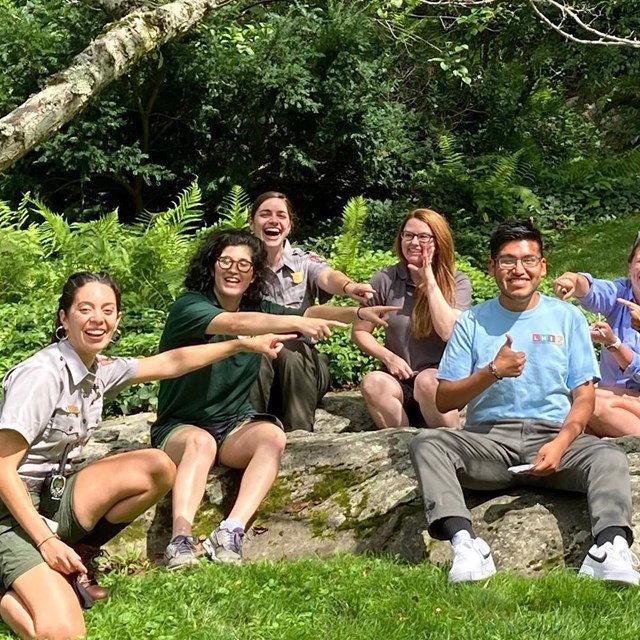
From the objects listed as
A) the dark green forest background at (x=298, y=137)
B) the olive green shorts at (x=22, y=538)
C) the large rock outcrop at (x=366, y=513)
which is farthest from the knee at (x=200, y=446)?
the dark green forest background at (x=298, y=137)

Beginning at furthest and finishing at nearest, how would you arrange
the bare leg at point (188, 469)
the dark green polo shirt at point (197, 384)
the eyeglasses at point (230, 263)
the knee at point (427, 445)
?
the eyeglasses at point (230, 263)
the dark green polo shirt at point (197, 384)
the bare leg at point (188, 469)
the knee at point (427, 445)

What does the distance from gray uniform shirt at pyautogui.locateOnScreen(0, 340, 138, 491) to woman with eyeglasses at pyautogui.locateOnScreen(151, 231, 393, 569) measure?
25.5 inches

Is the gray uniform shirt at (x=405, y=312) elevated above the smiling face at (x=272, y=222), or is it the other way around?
the smiling face at (x=272, y=222)

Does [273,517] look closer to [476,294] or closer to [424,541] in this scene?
[424,541]

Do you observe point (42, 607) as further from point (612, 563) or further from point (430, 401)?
point (430, 401)

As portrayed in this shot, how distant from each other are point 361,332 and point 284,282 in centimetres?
63

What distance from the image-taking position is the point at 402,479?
423 centimetres

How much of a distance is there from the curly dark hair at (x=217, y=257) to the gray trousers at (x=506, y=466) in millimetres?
1406

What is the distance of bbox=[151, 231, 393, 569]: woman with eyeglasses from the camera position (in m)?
3.96

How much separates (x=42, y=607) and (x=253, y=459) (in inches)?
52.4

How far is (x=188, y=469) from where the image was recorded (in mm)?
4078

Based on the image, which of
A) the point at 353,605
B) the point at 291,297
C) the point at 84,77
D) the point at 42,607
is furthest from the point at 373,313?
the point at 84,77

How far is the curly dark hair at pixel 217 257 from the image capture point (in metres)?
4.52

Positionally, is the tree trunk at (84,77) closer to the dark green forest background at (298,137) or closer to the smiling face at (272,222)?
the smiling face at (272,222)
